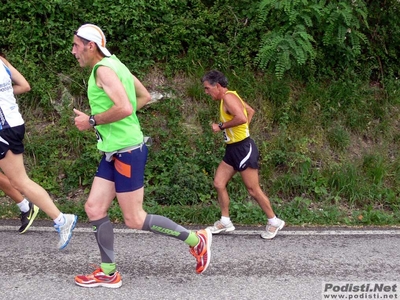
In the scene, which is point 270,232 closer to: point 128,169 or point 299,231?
point 299,231

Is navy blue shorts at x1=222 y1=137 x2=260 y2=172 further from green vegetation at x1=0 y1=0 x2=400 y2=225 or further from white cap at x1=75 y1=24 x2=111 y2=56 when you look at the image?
white cap at x1=75 y1=24 x2=111 y2=56

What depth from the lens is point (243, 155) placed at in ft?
18.2

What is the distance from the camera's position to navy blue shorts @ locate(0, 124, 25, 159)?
15.8 ft

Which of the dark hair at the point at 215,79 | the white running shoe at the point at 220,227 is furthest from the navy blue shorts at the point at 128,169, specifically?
the white running shoe at the point at 220,227

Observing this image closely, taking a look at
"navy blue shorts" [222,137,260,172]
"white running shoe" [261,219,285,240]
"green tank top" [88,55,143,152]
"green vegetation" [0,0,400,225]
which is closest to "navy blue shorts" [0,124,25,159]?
"green tank top" [88,55,143,152]

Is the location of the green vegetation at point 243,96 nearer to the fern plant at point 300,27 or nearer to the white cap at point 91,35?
the fern plant at point 300,27

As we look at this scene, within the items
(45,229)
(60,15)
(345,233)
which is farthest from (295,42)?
(45,229)

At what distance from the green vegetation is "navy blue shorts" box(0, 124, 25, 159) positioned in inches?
63.6

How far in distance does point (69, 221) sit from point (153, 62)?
13.8ft

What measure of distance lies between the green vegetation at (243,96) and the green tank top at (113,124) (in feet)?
7.46

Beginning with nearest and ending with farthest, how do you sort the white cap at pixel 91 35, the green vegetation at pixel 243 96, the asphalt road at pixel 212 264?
1. the white cap at pixel 91 35
2. the asphalt road at pixel 212 264
3. the green vegetation at pixel 243 96

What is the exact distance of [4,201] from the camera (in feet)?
21.8

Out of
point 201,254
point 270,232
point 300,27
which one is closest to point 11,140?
point 201,254

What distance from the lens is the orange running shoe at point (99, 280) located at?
4355mm
